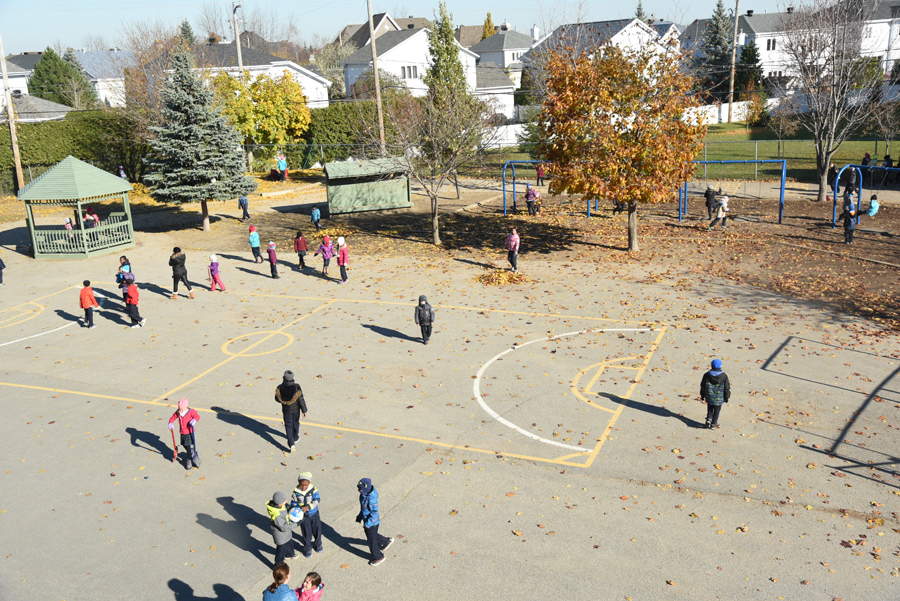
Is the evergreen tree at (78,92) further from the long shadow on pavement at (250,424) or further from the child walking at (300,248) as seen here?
the long shadow on pavement at (250,424)

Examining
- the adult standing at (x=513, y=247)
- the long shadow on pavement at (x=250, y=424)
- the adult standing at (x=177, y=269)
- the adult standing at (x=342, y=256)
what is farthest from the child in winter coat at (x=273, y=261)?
the long shadow on pavement at (x=250, y=424)

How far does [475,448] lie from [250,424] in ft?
15.4

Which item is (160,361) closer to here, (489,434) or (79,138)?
(489,434)

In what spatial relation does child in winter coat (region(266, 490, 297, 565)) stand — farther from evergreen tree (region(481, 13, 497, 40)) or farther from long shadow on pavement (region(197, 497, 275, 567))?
evergreen tree (region(481, 13, 497, 40))

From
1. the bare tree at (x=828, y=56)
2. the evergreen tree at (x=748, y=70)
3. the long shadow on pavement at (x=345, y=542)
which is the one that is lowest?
the long shadow on pavement at (x=345, y=542)

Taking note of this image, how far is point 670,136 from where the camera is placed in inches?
915

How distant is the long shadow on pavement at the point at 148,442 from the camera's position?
1245 cm

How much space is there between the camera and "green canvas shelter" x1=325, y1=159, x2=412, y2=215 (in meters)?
34.2

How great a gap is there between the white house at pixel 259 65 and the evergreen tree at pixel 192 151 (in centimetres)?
1675

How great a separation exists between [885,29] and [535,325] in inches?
2972

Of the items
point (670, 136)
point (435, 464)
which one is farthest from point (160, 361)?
point (670, 136)

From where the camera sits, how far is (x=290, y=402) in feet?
38.4

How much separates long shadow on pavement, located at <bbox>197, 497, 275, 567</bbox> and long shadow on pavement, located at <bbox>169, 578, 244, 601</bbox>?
694 millimetres

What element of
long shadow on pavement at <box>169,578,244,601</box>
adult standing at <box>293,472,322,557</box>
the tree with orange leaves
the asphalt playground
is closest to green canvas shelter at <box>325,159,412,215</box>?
the tree with orange leaves
